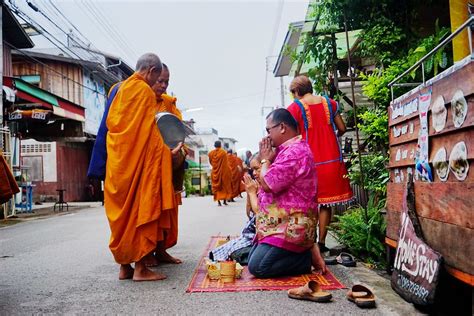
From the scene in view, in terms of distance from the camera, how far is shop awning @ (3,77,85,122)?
40.3ft

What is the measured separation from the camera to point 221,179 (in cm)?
1371

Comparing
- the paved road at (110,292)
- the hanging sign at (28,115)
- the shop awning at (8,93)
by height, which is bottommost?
the paved road at (110,292)

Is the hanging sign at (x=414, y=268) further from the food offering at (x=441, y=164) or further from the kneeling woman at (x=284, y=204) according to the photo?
the kneeling woman at (x=284, y=204)

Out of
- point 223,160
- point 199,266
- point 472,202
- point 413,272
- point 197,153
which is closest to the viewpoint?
point 472,202

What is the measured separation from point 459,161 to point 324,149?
2315 mm

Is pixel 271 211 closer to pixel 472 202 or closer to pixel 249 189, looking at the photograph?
pixel 249 189

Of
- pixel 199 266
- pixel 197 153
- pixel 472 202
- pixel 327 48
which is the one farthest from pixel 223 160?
pixel 197 153

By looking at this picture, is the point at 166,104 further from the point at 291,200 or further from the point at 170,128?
the point at 291,200

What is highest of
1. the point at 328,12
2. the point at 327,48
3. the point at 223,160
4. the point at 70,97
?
the point at 70,97

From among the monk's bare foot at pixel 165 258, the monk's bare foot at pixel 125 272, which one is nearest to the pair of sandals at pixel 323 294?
the monk's bare foot at pixel 125 272

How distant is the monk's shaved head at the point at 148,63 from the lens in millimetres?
4074

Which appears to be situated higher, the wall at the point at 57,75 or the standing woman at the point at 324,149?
the wall at the point at 57,75

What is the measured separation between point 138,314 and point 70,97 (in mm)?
20153

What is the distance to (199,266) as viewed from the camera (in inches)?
171
